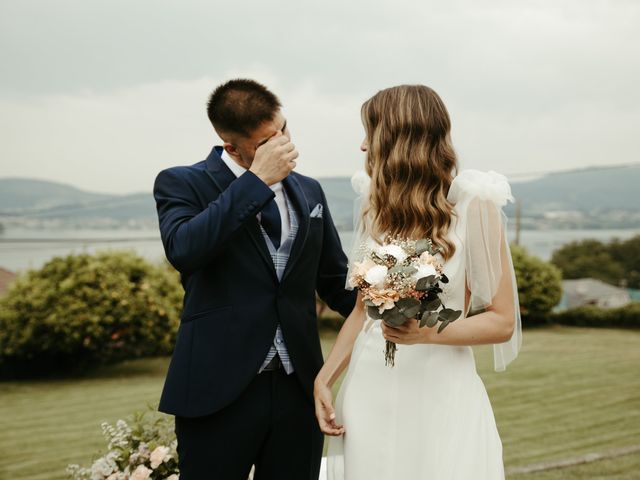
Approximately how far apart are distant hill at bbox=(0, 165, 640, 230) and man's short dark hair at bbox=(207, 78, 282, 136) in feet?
75.9

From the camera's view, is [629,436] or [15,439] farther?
[15,439]

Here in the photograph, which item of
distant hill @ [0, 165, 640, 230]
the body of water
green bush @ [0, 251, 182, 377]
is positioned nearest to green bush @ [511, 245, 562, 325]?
the body of water

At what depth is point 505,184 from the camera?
2367mm

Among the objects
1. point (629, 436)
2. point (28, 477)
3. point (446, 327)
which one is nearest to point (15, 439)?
point (28, 477)

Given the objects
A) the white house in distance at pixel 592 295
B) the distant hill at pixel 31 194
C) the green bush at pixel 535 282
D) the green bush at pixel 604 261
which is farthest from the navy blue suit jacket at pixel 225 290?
the green bush at pixel 604 261

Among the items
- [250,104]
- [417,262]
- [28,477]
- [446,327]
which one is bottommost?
[28,477]

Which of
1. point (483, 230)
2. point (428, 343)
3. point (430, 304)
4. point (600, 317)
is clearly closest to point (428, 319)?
point (430, 304)

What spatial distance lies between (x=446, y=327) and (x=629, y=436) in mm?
7114

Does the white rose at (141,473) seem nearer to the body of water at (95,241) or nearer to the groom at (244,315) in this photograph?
the groom at (244,315)

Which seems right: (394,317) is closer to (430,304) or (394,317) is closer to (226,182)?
(430,304)

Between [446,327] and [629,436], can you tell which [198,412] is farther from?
[629,436]

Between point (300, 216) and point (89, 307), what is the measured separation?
10916 mm

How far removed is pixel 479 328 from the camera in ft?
7.57

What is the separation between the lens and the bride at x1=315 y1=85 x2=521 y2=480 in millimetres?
2365
